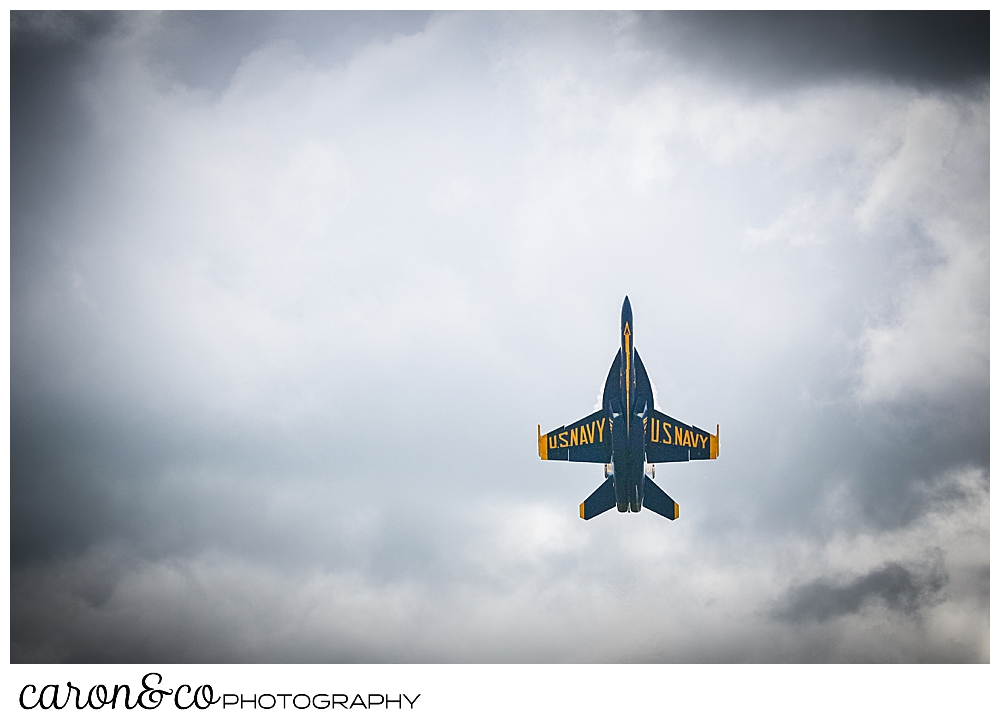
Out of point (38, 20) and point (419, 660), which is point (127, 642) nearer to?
point (419, 660)

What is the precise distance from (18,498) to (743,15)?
44.1 metres

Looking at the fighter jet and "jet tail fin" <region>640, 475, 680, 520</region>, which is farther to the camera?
"jet tail fin" <region>640, 475, 680, 520</region>

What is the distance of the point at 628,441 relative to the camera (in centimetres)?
3180

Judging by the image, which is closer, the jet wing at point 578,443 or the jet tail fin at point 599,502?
the jet wing at point 578,443

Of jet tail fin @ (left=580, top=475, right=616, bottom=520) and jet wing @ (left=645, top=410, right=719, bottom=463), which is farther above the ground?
jet wing @ (left=645, top=410, right=719, bottom=463)

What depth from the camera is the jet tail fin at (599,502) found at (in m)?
36.8

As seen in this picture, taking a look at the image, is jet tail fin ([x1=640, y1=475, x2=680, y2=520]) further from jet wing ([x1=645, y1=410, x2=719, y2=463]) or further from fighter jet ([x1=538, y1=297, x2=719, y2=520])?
jet wing ([x1=645, y1=410, x2=719, y2=463])

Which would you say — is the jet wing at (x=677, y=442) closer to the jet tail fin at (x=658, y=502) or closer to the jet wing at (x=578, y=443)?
the jet wing at (x=578, y=443)

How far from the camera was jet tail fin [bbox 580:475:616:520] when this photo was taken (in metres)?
36.8

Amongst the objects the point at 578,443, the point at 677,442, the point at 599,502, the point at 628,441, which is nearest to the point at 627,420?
the point at 628,441

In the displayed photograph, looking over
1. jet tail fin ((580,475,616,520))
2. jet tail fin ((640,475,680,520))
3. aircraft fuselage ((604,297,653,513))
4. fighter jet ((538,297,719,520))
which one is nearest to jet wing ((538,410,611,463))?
fighter jet ((538,297,719,520))

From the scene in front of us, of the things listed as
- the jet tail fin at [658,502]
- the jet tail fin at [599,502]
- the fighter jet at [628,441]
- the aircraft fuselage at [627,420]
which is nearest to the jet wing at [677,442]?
the fighter jet at [628,441]

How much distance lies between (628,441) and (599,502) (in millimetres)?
6252
